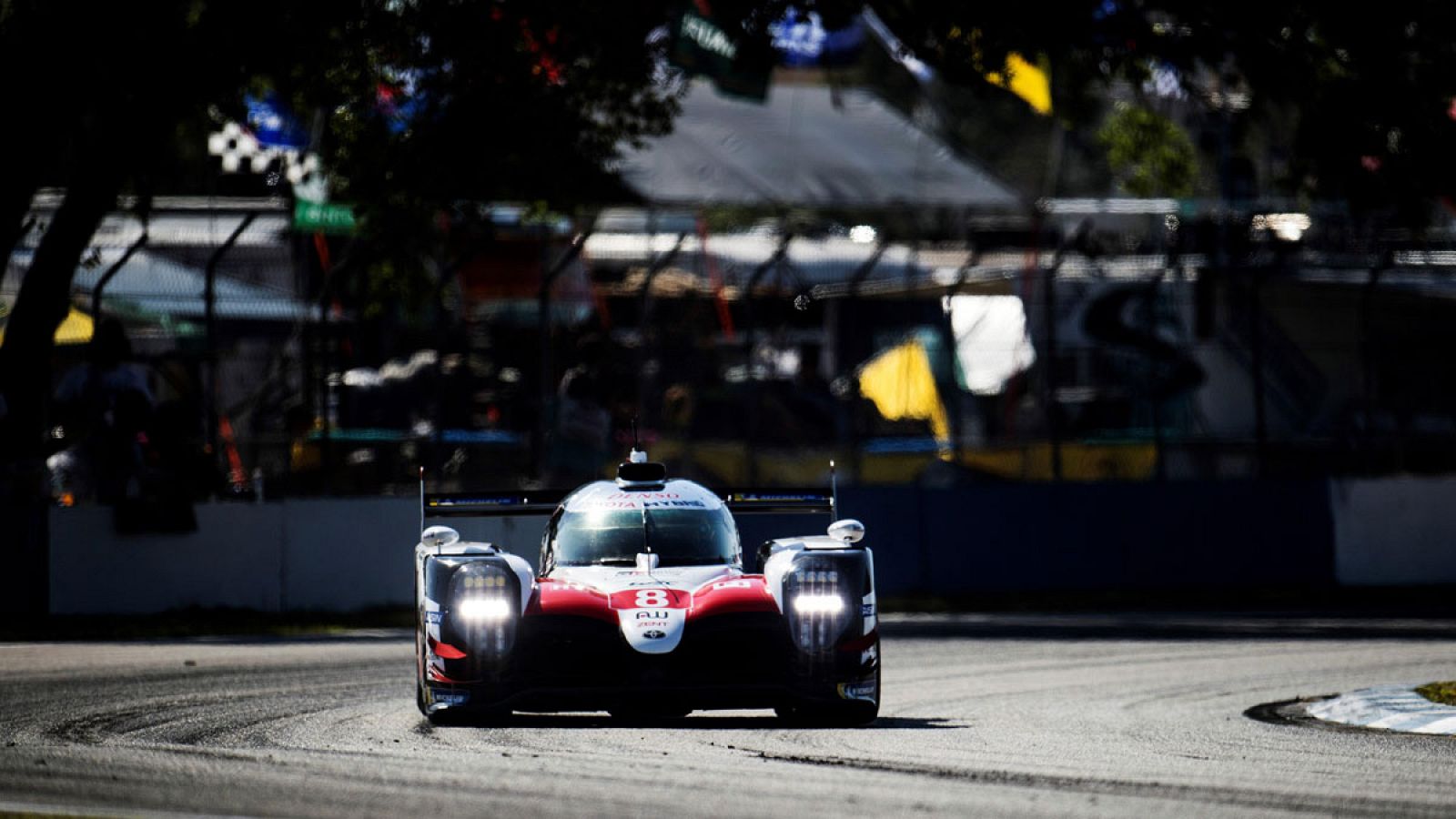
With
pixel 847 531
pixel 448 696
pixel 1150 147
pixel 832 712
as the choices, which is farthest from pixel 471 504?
pixel 1150 147

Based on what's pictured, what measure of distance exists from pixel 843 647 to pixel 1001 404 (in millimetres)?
10702

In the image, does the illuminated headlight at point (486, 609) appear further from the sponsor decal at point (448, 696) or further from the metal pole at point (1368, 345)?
the metal pole at point (1368, 345)

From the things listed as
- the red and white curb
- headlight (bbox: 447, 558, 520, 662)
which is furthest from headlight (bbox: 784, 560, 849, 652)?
the red and white curb

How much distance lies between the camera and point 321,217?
2138cm

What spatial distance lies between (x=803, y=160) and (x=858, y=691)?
109 feet

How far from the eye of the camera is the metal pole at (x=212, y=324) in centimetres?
1833

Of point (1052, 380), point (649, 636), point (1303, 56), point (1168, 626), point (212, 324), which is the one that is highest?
point (1303, 56)

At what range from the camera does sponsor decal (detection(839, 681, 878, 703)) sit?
32.1 ft

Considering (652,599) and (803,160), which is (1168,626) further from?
(803,160)

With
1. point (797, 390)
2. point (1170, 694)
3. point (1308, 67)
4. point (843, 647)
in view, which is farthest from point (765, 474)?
point (843, 647)

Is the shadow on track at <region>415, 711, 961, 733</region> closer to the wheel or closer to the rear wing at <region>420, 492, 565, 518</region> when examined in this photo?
the wheel

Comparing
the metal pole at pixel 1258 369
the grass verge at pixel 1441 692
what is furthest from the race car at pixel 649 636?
the metal pole at pixel 1258 369

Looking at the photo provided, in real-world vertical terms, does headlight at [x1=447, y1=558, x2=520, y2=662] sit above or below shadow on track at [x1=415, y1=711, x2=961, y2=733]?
above

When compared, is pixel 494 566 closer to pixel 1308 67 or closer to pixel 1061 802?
pixel 1061 802
